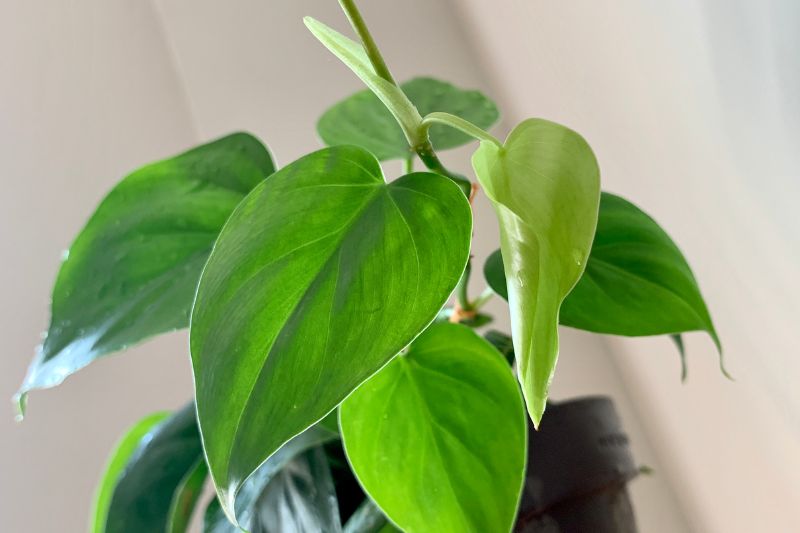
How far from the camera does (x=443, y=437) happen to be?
0.41 meters

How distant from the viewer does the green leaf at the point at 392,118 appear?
60 cm

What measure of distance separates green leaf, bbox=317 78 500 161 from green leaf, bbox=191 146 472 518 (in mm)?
220

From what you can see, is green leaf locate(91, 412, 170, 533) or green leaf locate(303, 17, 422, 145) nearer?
green leaf locate(303, 17, 422, 145)

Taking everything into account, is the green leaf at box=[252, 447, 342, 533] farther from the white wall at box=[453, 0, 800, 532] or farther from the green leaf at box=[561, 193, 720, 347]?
the white wall at box=[453, 0, 800, 532]

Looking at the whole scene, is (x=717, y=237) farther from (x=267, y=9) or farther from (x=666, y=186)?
(x=267, y=9)

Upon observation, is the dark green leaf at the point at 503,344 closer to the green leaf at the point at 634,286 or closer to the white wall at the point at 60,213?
the green leaf at the point at 634,286

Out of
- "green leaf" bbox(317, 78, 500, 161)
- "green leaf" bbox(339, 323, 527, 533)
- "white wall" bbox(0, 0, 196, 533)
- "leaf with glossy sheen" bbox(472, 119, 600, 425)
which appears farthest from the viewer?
"white wall" bbox(0, 0, 196, 533)

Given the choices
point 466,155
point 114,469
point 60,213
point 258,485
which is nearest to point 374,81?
point 258,485

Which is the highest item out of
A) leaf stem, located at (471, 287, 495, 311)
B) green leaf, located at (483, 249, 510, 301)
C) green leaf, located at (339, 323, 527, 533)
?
green leaf, located at (483, 249, 510, 301)

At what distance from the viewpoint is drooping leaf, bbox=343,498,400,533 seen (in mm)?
434

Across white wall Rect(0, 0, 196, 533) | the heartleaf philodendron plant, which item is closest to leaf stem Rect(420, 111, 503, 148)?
the heartleaf philodendron plant

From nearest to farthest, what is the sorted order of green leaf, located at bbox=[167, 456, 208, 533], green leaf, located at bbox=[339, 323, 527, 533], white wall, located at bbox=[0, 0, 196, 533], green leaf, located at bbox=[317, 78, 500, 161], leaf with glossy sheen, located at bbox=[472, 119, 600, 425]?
leaf with glossy sheen, located at bbox=[472, 119, 600, 425], green leaf, located at bbox=[339, 323, 527, 533], green leaf, located at bbox=[167, 456, 208, 533], green leaf, located at bbox=[317, 78, 500, 161], white wall, located at bbox=[0, 0, 196, 533]

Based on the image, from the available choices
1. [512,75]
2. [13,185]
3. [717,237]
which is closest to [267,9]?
[512,75]

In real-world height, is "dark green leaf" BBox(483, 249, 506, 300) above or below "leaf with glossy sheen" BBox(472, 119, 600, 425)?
below
